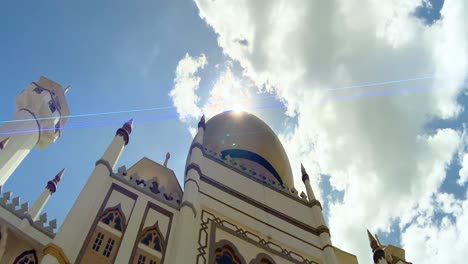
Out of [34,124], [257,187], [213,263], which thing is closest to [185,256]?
[213,263]

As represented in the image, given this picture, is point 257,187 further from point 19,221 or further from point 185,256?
point 19,221

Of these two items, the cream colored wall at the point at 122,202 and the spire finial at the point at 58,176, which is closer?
the cream colored wall at the point at 122,202

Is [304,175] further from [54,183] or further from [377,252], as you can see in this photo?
[54,183]

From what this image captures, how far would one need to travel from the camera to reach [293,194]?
13.7m

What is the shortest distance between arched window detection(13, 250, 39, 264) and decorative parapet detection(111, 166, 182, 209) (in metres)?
2.34

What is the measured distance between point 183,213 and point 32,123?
824 cm

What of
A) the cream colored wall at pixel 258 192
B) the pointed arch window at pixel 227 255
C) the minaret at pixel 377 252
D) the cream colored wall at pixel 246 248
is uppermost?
the cream colored wall at pixel 258 192

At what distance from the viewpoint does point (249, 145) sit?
15.6 meters

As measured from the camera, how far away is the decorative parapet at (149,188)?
10.5 m

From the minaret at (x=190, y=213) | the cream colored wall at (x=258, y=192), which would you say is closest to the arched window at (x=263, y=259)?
the minaret at (x=190, y=213)

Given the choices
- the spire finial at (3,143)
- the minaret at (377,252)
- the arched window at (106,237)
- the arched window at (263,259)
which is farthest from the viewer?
the spire finial at (3,143)

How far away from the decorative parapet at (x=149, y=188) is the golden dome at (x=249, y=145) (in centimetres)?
414

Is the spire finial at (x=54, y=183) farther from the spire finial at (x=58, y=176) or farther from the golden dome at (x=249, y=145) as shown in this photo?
the golden dome at (x=249, y=145)

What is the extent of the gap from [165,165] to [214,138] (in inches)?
79.1
